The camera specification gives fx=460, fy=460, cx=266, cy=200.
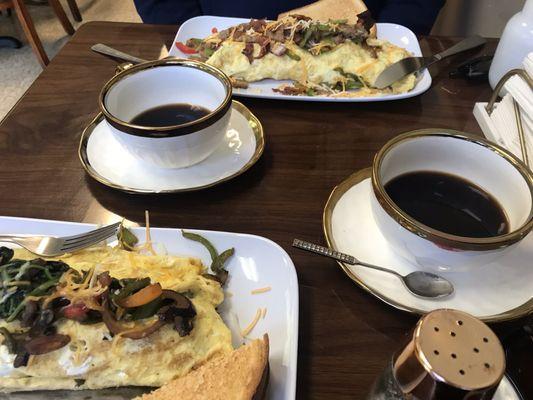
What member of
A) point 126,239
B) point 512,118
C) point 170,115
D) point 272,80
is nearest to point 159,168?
point 170,115

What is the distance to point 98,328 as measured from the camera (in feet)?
2.58

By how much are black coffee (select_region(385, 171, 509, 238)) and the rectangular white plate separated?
274mm

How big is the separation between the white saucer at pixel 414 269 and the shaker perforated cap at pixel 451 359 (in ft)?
1.00

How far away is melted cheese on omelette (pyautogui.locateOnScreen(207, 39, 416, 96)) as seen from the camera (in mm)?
1587

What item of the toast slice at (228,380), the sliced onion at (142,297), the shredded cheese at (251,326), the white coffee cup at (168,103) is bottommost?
the shredded cheese at (251,326)

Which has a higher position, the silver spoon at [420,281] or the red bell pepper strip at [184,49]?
the red bell pepper strip at [184,49]

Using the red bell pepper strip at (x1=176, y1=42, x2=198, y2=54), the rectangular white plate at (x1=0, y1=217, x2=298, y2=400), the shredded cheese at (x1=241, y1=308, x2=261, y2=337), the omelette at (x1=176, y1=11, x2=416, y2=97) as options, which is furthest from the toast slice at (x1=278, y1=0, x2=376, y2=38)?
the shredded cheese at (x1=241, y1=308, x2=261, y2=337)

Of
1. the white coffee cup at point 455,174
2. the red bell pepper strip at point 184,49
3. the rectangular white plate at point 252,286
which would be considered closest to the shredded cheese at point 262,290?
the rectangular white plate at point 252,286

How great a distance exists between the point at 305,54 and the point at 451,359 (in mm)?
1326

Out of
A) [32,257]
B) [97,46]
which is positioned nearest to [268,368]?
[32,257]

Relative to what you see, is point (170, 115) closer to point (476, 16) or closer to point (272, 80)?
point (272, 80)

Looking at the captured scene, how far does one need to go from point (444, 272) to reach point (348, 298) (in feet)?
0.62

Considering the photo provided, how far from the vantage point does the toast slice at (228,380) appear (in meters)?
0.70

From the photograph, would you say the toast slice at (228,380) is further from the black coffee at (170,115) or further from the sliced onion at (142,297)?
the black coffee at (170,115)
